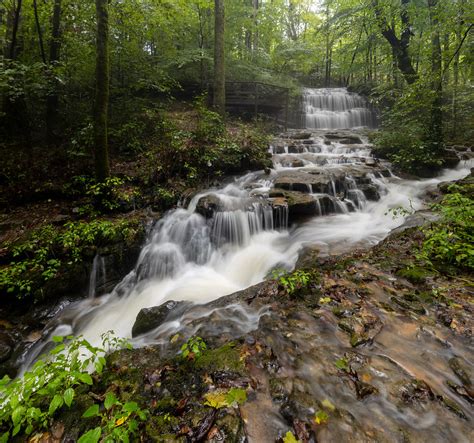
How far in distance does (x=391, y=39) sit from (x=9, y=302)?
17400 millimetres

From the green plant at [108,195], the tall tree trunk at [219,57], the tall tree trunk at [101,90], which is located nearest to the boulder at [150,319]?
the green plant at [108,195]

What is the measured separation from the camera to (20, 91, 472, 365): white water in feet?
15.4

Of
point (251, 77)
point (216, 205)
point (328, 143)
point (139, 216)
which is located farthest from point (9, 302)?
point (251, 77)

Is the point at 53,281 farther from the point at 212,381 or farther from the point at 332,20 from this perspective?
the point at 332,20

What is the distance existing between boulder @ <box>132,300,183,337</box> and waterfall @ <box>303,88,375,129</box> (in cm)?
1743

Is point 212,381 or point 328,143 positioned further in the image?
point 328,143

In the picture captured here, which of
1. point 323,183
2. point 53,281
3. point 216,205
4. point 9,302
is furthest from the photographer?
point 323,183

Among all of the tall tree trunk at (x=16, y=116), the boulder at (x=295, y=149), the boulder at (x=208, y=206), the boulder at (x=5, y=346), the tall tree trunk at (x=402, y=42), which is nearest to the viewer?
the boulder at (x=5, y=346)

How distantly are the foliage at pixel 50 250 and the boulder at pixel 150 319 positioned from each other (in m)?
2.30

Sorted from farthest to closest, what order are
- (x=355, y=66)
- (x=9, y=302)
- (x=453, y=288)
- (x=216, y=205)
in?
(x=355, y=66)
(x=216, y=205)
(x=9, y=302)
(x=453, y=288)

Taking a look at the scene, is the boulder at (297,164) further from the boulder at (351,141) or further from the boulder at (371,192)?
the boulder at (351,141)

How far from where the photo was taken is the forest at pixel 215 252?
1.77m

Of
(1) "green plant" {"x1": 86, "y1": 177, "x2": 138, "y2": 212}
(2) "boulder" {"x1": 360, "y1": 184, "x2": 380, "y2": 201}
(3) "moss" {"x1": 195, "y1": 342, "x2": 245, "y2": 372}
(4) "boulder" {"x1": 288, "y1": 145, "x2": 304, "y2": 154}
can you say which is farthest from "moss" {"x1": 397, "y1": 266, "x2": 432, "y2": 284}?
(4) "boulder" {"x1": 288, "y1": 145, "x2": 304, "y2": 154}

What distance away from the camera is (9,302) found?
4578mm
